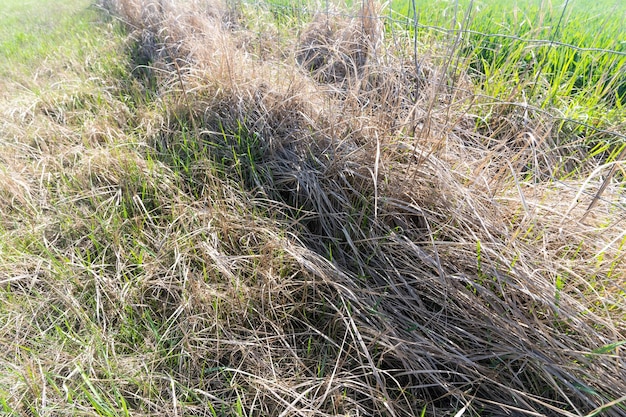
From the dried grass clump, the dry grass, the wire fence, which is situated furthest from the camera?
the dried grass clump

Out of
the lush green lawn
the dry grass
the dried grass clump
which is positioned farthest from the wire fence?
the lush green lawn

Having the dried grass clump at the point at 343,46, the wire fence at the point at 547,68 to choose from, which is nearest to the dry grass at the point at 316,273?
the wire fence at the point at 547,68

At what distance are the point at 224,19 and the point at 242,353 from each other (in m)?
3.01

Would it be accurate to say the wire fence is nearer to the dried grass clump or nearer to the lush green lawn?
the dried grass clump

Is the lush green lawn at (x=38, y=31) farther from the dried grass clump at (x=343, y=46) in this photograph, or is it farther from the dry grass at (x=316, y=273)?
the dried grass clump at (x=343, y=46)

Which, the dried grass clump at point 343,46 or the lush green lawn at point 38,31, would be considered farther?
the lush green lawn at point 38,31

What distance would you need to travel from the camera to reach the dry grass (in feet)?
3.23

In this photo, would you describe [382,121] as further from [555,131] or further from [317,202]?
[555,131]

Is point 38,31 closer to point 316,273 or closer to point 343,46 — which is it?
point 343,46

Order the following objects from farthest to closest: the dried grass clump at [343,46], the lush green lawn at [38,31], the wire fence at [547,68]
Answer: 1. the lush green lawn at [38,31]
2. the dried grass clump at [343,46]
3. the wire fence at [547,68]

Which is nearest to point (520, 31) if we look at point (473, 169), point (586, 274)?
point (473, 169)

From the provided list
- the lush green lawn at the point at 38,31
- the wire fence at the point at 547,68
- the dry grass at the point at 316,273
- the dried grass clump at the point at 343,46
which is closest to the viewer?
the dry grass at the point at 316,273

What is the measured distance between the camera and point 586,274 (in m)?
1.05

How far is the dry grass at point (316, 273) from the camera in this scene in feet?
3.23
